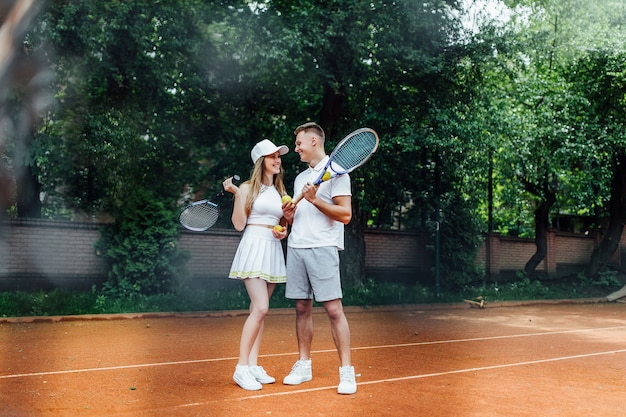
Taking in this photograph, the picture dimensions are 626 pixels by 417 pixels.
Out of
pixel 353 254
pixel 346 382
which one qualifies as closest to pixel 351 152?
pixel 346 382

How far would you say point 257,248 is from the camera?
5.68 metres

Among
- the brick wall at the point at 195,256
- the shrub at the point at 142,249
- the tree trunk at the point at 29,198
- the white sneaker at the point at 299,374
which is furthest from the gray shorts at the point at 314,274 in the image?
the tree trunk at the point at 29,198

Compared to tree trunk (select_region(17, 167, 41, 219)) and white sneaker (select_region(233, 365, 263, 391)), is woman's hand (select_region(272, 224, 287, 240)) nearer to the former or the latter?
white sneaker (select_region(233, 365, 263, 391))

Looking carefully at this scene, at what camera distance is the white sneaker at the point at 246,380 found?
552 cm

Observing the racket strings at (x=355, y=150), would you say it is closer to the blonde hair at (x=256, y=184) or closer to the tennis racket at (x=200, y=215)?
the blonde hair at (x=256, y=184)

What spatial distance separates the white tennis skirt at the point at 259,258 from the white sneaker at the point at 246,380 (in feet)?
2.49

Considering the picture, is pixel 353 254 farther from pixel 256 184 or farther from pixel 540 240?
pixel 256 184

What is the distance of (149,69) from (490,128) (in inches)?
317

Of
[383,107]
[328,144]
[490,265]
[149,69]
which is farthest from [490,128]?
[490,265]

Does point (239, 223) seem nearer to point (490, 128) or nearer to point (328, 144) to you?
point (328, 144)

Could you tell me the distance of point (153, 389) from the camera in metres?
5.70

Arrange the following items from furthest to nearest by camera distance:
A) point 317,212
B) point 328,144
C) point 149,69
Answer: point 328,144, point 149,69, point 317,212

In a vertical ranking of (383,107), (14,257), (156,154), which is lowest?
(14,257)

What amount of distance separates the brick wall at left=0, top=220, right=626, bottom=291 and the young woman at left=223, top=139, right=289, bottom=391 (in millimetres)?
4341
